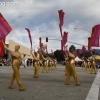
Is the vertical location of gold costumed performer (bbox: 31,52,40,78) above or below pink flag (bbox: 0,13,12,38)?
below

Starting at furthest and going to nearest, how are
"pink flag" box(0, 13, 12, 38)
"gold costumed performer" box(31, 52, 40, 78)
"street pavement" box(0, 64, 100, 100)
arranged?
1. "gold costumed performer" box(31, 52, 40, 78)
2. "pink flag" box(0, 13, 12, 38)
3. "street pavement" box(0, 64, 100, 100)

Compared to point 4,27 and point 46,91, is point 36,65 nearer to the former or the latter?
point 4,27

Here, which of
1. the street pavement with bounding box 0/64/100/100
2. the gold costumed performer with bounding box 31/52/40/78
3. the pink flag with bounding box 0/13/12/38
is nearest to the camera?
the street pavement with bounding box 0/64/100/100

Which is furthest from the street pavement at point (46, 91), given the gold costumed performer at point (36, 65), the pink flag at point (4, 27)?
the gold costumed performer at point (36, 65)

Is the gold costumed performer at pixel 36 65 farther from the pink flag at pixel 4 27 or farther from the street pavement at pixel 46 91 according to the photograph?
the pink flag at pixel 4 27

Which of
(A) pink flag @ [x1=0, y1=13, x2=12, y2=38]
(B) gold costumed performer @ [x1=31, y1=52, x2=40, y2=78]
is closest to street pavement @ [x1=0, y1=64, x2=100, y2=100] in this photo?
(A) pink flag @ [x1=0, y1=13, x2=12, y2=38]

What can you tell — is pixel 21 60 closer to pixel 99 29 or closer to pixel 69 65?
pixel 69 65

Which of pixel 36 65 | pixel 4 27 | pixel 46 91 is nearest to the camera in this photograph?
pixel 46 91

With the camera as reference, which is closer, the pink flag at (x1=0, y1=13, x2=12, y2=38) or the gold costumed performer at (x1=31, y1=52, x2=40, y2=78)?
the pink flag at (x1=0, y1=13, x2=12, y2=38)

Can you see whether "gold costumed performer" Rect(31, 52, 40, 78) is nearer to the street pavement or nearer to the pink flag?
the street pavement

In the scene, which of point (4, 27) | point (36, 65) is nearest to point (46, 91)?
point (4, 27)

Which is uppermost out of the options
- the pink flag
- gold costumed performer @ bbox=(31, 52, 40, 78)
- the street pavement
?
the pink flag

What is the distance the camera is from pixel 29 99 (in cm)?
628

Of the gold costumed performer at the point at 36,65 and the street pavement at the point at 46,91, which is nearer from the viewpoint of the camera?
the street pavement at the point at 46,91
